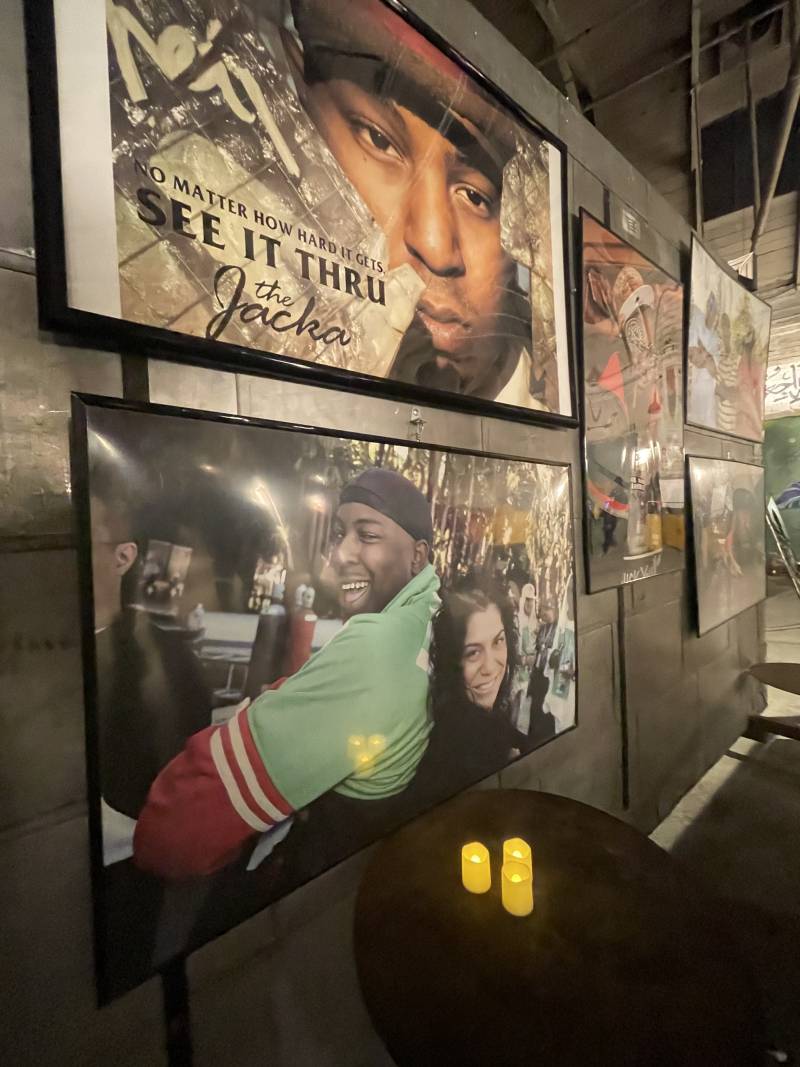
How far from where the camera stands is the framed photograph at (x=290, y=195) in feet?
2.37

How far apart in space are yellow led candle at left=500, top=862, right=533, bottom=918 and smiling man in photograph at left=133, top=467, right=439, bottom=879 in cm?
33

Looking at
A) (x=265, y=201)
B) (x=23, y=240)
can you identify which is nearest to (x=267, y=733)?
(x=23, y=240)

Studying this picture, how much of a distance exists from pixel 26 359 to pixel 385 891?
1.08 meters

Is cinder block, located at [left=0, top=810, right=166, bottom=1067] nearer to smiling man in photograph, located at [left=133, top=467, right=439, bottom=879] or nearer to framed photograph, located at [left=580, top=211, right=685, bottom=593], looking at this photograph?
smiling man in photograph, located at [left=133, top=467, right=439, bottom=879]

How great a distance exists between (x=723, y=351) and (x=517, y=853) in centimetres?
287

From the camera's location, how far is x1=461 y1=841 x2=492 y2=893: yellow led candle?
2.94 ft

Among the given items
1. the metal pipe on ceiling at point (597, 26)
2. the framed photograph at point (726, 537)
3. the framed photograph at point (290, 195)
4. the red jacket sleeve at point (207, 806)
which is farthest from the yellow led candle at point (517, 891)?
the metal pipe on ceiling at point (597, 26)

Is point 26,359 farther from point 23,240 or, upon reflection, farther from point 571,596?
point 571,596

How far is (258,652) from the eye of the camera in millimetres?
885

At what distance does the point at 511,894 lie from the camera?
33.5 inches

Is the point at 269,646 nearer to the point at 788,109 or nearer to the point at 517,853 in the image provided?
the point at 517,853

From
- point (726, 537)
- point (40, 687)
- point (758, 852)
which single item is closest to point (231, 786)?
point (40, 687)

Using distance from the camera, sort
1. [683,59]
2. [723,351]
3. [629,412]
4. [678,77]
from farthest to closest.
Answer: [723,351] < [678,77] < [683,59] < [629,412]

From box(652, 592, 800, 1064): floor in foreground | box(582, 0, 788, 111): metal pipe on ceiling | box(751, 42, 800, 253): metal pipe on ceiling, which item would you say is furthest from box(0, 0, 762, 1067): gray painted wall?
box(751, 42, 800, 253): metal pipe on ceiling
